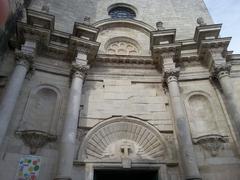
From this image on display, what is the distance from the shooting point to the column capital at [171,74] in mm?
9456

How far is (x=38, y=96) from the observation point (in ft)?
29.9

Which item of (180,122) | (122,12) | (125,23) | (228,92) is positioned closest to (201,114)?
(228,92)

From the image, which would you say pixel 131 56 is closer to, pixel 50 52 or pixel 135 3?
pixel 50 52

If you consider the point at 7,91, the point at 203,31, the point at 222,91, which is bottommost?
the point at 7,91

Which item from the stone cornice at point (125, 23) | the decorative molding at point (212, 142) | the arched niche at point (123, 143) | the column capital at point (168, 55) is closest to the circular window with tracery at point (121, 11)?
the stone cornice at point (125, 23)

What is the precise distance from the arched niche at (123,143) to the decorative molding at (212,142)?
1.12 m

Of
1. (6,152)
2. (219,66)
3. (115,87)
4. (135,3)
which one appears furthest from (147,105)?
(135,3)

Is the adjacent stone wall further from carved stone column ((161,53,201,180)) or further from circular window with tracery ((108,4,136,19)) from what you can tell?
carved stone column ((161,53,201,180))

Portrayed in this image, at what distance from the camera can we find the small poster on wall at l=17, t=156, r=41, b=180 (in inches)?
279

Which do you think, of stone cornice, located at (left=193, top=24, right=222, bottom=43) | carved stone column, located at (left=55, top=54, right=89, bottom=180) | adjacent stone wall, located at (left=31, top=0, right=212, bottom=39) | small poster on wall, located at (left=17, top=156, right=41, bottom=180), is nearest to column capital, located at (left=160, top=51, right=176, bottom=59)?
stone cornice, located at (left=193, top=24, right=222, bottom=43)

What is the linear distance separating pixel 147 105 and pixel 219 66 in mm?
3023

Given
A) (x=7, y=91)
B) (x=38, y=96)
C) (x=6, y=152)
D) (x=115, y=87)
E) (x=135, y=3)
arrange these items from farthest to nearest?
(x=135, y=3)
(x=115, y=87)
(x=38, y=96)
(x=7, y=91)
(x=6, y=152)

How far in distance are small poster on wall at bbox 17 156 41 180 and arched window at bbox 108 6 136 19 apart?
898cm

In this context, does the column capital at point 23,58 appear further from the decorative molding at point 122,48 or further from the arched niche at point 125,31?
the arched niche at point 125,31
